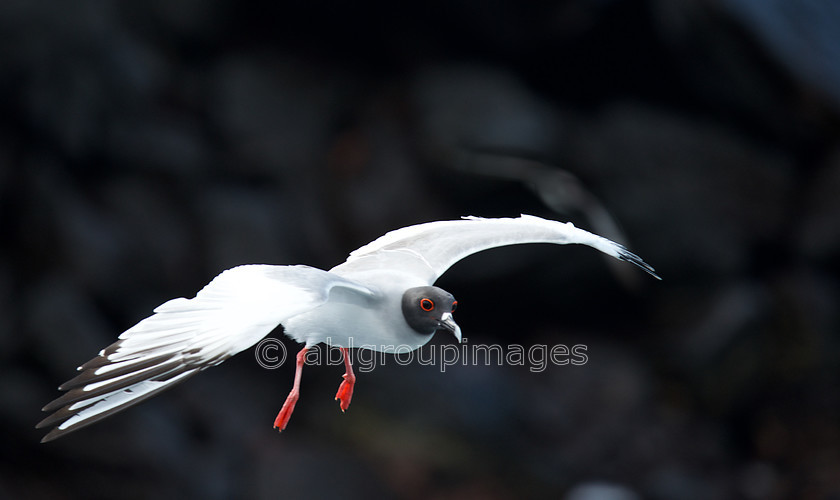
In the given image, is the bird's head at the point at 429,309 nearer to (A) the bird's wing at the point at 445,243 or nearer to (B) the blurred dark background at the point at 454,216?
(A) the bird's wing at the point at 445,243

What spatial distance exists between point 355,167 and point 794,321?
5708mm

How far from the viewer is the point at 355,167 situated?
927cm

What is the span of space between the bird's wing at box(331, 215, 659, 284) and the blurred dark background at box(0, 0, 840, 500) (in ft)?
13.6

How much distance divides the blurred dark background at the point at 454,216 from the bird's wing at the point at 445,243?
4.15 m

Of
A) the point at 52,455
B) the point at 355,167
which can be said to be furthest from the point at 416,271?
the point at 355,167

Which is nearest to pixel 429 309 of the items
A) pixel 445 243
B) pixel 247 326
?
pixel 247 326

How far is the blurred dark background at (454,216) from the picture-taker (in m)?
7.48

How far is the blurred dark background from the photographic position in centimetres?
748

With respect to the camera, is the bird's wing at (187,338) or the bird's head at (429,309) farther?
the bird's head at (429,309)

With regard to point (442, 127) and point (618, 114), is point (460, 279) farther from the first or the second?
point (618, 114)

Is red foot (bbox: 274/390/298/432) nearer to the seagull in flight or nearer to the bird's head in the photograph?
the seagull in flight

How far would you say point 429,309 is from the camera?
8.94 ft

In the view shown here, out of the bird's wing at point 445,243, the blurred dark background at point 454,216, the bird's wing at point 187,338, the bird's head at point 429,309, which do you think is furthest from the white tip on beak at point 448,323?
the blurred dark background at point 454,216

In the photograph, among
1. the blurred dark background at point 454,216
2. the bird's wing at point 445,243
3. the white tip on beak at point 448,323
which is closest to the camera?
the white tip on beak at point 448,323
